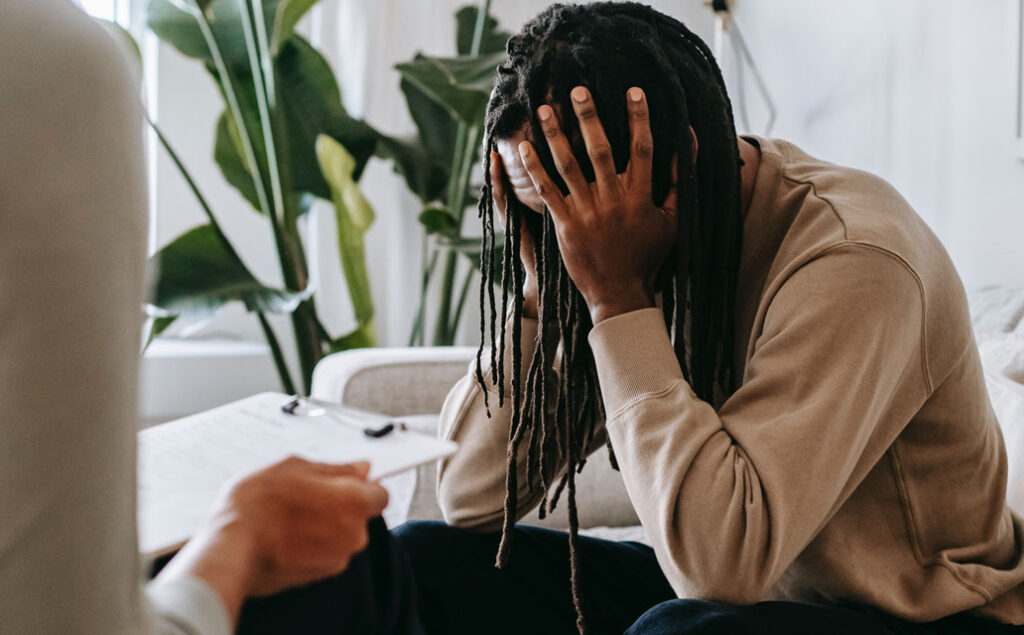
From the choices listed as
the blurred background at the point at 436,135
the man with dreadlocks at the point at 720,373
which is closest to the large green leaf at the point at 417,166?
the blurred background at the point at 436,135

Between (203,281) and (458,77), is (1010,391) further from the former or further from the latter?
(203,281)

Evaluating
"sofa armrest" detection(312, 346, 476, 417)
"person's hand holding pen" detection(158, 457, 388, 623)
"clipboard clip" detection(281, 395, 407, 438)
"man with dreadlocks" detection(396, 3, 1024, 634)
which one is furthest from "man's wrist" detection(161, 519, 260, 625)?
"sofa armrest" detection(312, 346, 476, 417)

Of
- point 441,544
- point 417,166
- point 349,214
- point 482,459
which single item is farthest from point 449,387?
point 417,166

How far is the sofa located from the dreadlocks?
314 millimetres

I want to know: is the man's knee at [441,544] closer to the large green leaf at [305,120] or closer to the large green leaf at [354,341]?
the large green leaf at [354,341]

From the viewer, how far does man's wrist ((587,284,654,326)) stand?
2.79 feet

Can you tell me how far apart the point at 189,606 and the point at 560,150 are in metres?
0.55

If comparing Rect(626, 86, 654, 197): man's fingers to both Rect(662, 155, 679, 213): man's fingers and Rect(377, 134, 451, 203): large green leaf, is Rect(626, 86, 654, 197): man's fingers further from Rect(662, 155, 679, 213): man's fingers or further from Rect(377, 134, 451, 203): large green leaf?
Rect(377, 134, 451, 203): large green leaf

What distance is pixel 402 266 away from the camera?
2.54 m

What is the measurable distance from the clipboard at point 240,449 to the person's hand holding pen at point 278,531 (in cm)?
7

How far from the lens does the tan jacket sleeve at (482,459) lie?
1.04m

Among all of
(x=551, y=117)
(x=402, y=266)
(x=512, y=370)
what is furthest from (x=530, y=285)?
(x=402, y=266)

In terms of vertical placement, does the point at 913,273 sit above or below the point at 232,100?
below

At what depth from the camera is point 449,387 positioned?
5.16 feet
